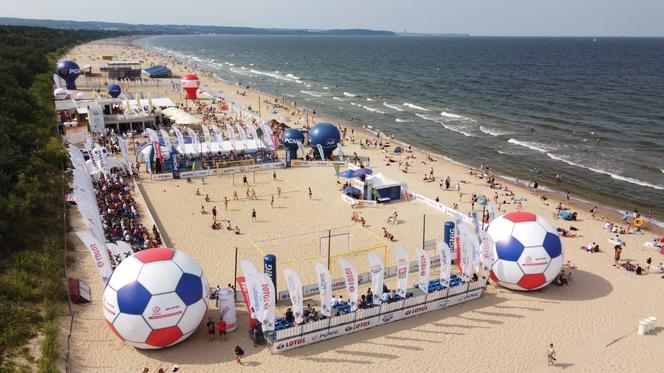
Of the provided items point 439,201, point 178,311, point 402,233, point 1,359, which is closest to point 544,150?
point 439,201

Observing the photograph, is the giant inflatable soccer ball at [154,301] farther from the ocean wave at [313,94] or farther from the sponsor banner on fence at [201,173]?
the ocean wave at [313,94]

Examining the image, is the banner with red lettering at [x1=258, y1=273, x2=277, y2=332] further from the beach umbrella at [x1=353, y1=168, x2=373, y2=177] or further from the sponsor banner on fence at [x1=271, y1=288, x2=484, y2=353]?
the beach umbrella at [x1=353, y1=168, x2=373, y2=177]

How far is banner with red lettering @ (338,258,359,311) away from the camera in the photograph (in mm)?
15922

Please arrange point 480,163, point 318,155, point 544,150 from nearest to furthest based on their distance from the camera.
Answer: point 318,155
point 480,163
point 544,150

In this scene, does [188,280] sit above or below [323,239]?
above

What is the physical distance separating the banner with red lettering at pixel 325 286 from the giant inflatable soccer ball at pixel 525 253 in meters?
6.62

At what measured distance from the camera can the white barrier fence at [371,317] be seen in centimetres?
1545

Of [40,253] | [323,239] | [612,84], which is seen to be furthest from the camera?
[612,84]

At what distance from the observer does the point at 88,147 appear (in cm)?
3247

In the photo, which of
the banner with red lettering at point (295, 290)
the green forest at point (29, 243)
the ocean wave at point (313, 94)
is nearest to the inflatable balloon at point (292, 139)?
the green forest at point (29, 243)

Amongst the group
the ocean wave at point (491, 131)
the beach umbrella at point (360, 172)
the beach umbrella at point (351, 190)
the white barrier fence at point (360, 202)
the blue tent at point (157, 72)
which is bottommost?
the white barrier fence at point (360, 202)

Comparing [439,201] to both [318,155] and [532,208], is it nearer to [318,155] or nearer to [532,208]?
[532,208]

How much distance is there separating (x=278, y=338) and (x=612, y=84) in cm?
9202

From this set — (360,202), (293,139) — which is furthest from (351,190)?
(293,139)
